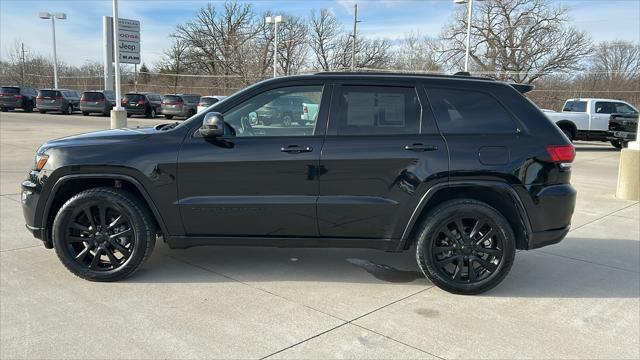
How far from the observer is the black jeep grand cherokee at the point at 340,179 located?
4.23 metres

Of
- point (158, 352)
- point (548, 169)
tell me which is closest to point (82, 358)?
point (158, 352)

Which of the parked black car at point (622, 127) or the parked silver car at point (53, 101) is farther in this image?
the parked silver car at point (53, 101)

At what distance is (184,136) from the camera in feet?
14.1

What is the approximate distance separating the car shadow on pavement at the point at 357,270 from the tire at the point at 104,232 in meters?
0.25

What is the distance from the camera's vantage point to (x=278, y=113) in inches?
174

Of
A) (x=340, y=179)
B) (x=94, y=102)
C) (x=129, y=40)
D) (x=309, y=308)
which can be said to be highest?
(x=129, y=40)

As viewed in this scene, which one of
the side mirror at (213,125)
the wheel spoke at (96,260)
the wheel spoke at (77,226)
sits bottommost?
the wheel spoke at (96,260)

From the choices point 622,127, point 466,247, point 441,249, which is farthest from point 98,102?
point 466,247

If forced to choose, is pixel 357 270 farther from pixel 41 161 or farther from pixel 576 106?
pixel 576 106

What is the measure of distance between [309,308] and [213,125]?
161 cm

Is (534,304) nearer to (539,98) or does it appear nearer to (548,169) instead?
(548,169)

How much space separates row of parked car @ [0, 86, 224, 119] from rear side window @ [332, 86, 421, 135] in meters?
26.5

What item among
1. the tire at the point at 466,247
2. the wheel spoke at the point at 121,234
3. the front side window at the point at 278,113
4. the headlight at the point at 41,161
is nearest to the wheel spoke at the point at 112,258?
the wheel spoke at the point at 121,234

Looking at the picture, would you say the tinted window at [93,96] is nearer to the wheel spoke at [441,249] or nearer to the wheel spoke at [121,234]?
the wheel spoke at [121,234]
